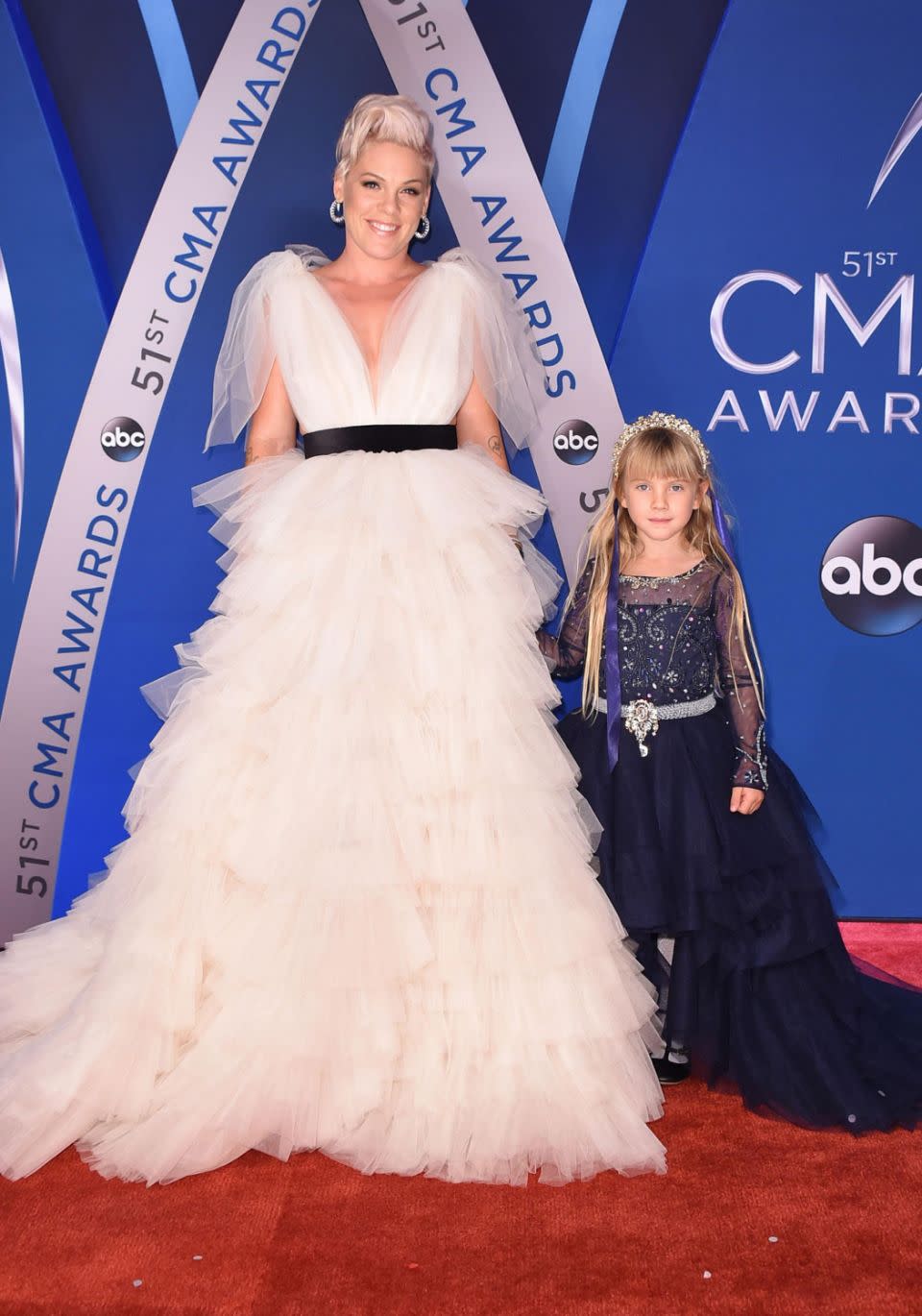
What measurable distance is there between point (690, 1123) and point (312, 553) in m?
1.44

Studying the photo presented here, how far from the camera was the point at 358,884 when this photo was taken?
2531mm

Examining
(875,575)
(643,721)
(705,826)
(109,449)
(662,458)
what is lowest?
(705,826)

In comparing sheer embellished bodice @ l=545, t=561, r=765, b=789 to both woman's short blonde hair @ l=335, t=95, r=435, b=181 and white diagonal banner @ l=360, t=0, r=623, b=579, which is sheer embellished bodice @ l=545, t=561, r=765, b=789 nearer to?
white diagonal banner @ l=360, t=0, r=623, b=579

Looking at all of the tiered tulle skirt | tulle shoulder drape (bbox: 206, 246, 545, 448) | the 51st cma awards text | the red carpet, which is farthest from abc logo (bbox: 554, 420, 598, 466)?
the red carpet

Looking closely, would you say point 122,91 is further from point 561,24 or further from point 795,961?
point 795,961

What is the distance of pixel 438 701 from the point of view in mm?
2643

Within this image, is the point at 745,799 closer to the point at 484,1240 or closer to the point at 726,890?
the point at 726,890

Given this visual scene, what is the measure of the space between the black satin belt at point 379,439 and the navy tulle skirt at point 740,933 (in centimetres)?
82

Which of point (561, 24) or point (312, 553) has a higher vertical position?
point (561, 24)

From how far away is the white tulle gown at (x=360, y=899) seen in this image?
246cm

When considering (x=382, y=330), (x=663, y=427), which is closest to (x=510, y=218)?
(x=382, y=330)

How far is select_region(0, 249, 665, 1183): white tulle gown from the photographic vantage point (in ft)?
8.06

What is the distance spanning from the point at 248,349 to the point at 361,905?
135cm

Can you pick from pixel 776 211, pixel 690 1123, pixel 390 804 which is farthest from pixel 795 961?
pixel 776 211
